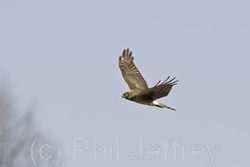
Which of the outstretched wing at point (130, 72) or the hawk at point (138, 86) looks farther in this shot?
the outstretched wing at point (130, 72)

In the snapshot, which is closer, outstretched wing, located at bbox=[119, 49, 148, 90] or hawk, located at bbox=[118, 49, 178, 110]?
hawk, located at bbox=[118, 49, 178, 110]

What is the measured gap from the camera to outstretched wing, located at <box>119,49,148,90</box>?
51.2 ft

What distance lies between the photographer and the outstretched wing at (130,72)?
51.2 ft

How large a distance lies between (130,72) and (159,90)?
112 inches

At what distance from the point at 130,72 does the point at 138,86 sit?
77 cm

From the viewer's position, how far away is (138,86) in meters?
15.5

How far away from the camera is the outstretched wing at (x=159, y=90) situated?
43.1 ft

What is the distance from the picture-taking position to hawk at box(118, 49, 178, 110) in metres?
13.4

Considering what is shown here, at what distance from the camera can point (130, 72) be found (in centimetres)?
1620

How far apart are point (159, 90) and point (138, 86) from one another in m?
2.11

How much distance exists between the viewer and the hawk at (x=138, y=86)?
13362 millimetres

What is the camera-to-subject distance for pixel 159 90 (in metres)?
13.4

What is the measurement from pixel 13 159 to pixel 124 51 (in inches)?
201

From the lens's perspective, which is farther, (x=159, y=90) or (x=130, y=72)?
(x=130, y=72)
